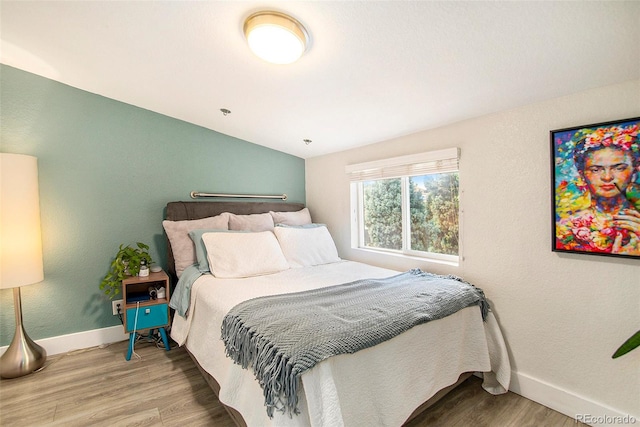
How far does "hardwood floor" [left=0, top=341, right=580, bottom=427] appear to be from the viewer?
66.0 inches

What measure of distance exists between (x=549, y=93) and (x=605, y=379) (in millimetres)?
1633

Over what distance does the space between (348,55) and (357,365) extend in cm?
157

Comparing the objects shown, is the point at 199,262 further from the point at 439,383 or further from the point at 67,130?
the point at 439,383

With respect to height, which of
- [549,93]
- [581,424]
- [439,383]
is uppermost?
[549,93]

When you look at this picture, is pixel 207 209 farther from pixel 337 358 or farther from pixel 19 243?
pixel 337 358

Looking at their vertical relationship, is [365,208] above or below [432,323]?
above

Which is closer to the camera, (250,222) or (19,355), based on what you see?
(19,355)

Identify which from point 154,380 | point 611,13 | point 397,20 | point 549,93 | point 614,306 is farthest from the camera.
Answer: point 154,380

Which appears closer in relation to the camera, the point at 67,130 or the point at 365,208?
the point at 67,130

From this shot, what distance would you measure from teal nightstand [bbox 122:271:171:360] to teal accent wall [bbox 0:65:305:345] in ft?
1.59

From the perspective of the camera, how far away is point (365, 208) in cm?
321

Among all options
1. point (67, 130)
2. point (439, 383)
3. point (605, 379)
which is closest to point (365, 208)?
point (439, 383)

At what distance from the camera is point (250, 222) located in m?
3.01

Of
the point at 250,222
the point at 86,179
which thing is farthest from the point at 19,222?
the point at 250,222
